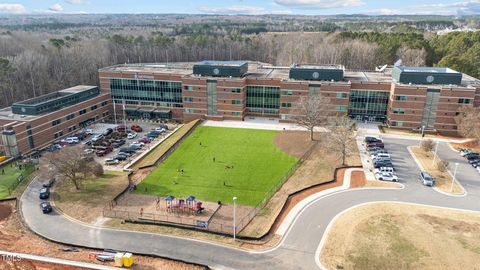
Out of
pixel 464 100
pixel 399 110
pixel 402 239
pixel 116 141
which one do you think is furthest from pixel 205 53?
pixel 402 239

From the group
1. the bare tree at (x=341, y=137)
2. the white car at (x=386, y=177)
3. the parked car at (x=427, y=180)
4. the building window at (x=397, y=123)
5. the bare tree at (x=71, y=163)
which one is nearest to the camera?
the bare tree at (x=71, y=163)

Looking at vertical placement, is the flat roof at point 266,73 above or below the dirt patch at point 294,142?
above

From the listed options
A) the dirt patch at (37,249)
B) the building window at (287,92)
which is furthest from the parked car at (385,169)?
the dirt patch at (37,249)

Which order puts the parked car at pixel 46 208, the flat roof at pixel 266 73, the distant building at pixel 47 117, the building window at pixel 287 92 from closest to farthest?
the parked car at pixel 46 208, the distant building at pixel 47 117, the building window at pixel 287 92, the flat roof at pixel 266 73

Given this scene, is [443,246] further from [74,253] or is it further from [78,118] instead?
[78,118]

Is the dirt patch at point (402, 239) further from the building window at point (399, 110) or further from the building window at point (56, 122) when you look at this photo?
the building window at point (56, 122)

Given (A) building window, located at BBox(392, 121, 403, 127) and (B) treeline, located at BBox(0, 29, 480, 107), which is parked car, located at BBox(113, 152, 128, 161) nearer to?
(B) treeline, located at BBox(0, 29, 480, 107)
